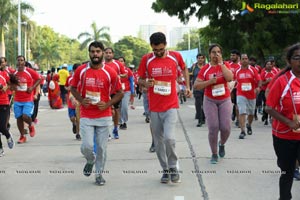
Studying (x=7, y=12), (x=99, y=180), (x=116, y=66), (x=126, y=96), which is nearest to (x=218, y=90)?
(x=99, y=180)

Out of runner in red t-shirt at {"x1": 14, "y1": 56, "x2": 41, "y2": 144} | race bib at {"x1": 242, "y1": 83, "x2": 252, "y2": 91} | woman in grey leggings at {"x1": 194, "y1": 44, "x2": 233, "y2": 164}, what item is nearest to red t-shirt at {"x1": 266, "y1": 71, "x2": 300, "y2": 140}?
woman in grey leggings at {"x1": 194, "y1": 44, "x2": 233, "y2": 164}

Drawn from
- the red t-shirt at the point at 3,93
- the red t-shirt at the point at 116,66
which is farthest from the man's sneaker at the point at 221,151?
the red t-shirt at the point at 3,93

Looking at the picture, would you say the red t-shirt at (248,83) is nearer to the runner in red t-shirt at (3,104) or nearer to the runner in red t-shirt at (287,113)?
the runner in red t-shirt at (3,104)

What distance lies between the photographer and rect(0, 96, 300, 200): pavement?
228 inches

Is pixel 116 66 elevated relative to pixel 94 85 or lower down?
elevated

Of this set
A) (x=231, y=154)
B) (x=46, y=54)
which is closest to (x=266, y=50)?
(x=231, y=154)

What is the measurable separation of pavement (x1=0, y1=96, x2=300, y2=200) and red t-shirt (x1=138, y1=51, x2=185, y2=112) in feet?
3.53

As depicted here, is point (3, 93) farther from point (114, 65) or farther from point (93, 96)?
point (93, 96)

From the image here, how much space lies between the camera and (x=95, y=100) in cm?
620

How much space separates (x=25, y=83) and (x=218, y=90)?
184 inches

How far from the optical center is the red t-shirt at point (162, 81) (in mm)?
6230

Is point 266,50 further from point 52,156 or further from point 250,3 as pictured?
point 52,156

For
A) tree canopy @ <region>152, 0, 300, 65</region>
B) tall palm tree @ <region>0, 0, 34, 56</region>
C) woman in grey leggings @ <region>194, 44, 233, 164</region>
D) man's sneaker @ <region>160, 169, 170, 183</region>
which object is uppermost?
tall palm tree @ <region>0, 0, 34, 56</region>

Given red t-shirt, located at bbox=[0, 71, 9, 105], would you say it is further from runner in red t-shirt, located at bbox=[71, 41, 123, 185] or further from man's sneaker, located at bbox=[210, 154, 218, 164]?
man's sneaker, located at bbox=[210, 154, 218, 164]
